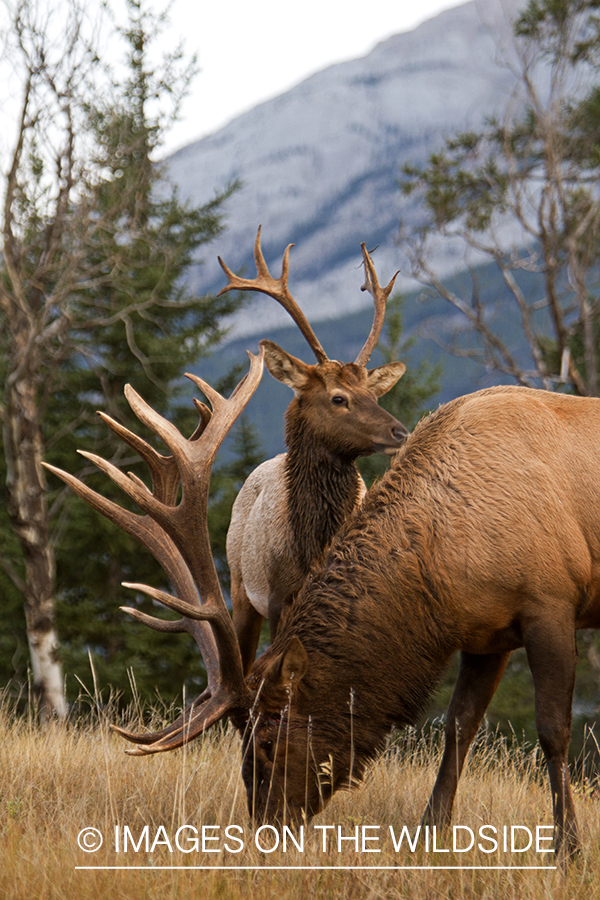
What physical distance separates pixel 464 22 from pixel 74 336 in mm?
193373

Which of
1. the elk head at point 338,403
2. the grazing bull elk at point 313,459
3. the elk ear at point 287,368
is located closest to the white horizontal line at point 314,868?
the grazing bull elk at point 313,459

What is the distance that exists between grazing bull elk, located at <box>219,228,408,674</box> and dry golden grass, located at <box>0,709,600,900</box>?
1.25 m

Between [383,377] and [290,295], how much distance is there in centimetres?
88

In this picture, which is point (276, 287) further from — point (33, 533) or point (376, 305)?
point (33, 533)

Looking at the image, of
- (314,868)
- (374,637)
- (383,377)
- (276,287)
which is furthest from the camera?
(276,287)

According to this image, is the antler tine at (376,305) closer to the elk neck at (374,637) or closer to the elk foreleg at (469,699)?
the elk foreleg at (469,699)

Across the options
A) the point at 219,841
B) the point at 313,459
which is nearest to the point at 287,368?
the point at 313,459

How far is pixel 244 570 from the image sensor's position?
19.9 ft

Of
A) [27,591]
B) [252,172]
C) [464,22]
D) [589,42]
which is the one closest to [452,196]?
[589,42]

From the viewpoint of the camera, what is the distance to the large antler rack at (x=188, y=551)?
3154mm

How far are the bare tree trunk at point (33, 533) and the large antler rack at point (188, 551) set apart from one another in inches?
295

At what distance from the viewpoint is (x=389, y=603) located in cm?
327

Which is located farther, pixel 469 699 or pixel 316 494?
pixel 316 494

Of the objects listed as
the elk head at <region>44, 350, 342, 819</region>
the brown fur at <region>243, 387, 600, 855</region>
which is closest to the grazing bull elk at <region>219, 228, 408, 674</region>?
the brown fur at <region>243, 387, 600, 855</region>
